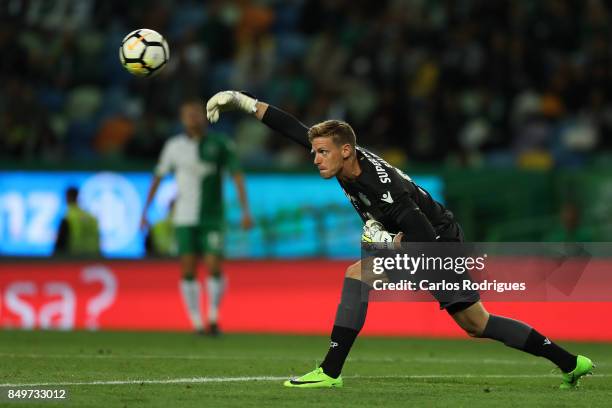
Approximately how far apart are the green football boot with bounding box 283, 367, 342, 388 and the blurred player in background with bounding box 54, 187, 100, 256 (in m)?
8.16

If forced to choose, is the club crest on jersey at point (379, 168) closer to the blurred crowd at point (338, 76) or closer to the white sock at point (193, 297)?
the white sock at point (193, 297)

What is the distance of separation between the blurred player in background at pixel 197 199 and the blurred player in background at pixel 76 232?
2.07 m

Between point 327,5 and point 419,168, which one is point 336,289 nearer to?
point 419,168

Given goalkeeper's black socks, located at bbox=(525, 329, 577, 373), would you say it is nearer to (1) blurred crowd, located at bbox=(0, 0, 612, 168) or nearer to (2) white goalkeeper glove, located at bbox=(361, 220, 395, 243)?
(2) white goalkeeper glove, located at bbox=(361, 220, 395, 243)

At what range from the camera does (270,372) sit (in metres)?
8.98

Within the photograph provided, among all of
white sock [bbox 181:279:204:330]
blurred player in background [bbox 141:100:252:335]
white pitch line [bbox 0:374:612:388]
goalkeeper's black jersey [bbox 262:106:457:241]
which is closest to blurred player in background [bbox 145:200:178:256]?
blurred player in background [bbox 141:100:252:335]

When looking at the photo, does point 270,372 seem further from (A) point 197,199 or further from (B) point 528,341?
(A) point 197,199

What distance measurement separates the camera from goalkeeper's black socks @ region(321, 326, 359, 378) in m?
7.80

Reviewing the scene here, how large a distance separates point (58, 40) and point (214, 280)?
7.27 m

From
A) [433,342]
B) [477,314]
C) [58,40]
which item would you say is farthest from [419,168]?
[477,314]

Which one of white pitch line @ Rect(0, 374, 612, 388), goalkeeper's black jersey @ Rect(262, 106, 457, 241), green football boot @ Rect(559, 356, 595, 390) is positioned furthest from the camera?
green football boot @ Rect(559, 356, 595, 390)

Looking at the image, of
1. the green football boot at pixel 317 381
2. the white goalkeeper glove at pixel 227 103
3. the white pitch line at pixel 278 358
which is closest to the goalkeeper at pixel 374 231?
the green football boot at pixel 317 381

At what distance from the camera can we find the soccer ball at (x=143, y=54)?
9750 mm

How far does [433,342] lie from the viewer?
13367 millimetres
